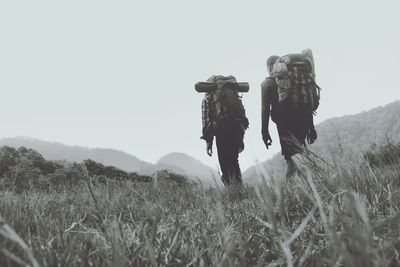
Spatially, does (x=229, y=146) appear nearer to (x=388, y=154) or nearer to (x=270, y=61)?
(x=270, y=61)

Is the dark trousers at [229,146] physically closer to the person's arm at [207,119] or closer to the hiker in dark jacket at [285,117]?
the person's arm at [207,119]

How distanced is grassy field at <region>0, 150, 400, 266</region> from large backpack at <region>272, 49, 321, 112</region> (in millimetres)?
3174

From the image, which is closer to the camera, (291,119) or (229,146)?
(291,119)

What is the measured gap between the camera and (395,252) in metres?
1.04

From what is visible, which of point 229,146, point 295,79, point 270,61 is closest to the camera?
point 295,79

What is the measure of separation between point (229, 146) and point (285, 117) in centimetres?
131

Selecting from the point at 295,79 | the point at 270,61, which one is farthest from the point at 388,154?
the point at 270,61

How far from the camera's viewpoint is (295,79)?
5902 mm

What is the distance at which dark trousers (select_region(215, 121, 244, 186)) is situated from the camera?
22.2 ft

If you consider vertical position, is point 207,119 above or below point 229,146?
above

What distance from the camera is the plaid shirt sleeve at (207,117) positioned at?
6.77 metres

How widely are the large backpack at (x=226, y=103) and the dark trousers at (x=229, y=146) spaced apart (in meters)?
0.12

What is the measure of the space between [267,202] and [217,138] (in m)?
6.45

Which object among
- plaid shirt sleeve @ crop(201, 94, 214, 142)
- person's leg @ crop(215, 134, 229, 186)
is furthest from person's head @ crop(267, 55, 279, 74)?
person's leg @ crop(215, 134, 229, 186)
